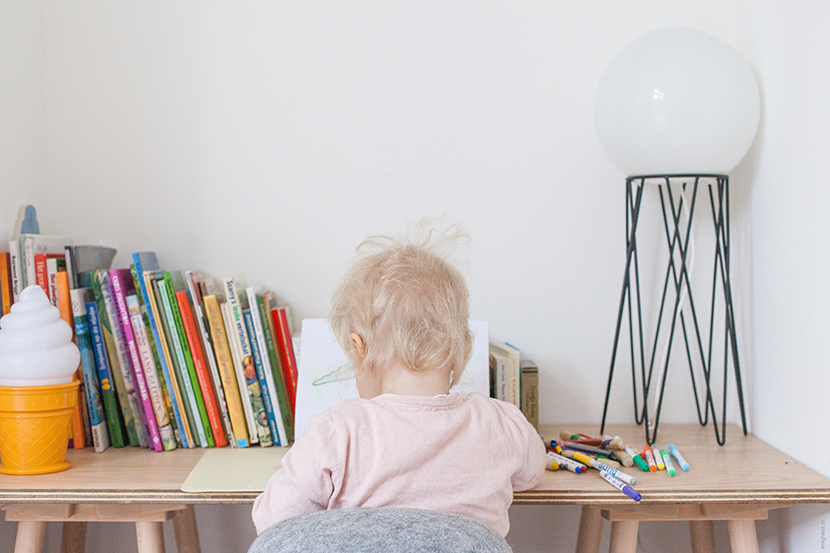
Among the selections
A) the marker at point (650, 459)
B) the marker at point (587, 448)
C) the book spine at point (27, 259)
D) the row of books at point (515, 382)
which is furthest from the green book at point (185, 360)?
the marker at point (650, 459)

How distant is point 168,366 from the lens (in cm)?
115

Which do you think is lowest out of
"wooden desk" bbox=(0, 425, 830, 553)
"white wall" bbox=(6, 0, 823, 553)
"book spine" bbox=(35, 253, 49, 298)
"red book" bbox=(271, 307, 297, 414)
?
"wooden desk" bbox=(0, 425, 830, 553)

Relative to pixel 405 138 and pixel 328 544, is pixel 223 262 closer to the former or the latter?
pixel 405 138

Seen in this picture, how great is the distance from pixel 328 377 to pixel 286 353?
0.34 ft

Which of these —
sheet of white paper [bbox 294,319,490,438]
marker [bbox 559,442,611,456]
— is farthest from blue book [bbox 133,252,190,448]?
marker [bbox 559,442,611,456]

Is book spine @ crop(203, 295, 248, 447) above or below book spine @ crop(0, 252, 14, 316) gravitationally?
below

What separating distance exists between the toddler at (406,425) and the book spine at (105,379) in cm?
48

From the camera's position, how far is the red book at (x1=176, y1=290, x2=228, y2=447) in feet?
3.77

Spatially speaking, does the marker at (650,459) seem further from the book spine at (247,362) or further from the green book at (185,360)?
the green book at (185,360)

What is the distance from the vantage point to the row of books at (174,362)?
1.13 meters

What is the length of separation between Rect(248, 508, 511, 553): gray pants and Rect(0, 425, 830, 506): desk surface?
1.19ft

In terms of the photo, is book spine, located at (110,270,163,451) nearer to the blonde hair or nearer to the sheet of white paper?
the sheet of white paper

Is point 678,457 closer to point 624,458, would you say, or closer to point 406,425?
point 624,458

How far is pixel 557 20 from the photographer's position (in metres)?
1.33
